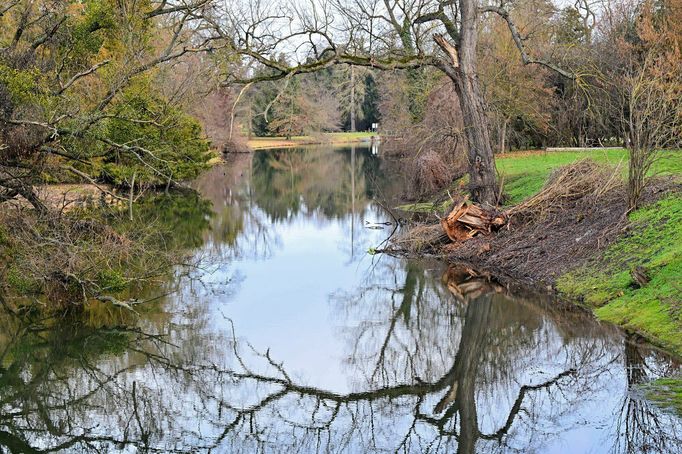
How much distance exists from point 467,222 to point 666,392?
942 cm

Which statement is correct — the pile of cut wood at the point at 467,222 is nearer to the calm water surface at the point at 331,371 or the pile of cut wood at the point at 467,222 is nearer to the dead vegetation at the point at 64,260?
the calm water surface at the point at 331,371

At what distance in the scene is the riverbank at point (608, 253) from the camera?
37.6ft

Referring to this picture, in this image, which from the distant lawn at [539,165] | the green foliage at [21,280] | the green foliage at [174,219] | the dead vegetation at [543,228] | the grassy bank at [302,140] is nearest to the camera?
the green foliage at [21,280]

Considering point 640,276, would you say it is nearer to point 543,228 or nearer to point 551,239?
point 551,239

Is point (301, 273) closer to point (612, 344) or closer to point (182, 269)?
point (182, 269)

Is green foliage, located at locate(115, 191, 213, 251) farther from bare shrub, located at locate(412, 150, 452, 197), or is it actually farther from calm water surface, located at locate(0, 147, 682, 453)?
bare shrub, located at locate(412, 150, 452, 197)

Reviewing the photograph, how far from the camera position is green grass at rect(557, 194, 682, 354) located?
36.0 feet

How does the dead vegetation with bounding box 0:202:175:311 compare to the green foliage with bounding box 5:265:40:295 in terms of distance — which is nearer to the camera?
the dead vegetation with bounding box 0:202:175:311

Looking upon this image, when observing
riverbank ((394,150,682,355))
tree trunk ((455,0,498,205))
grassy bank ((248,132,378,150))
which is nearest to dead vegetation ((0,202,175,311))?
riverbank ((394,150,682,355))

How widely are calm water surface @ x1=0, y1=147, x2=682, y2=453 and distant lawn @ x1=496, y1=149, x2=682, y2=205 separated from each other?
5.19 meters

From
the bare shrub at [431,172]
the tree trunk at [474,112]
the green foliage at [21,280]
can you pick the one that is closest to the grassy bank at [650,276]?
the tree trunk at [474,112]

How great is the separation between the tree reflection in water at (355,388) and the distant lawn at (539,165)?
672 cm

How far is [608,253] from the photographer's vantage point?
14000 mm

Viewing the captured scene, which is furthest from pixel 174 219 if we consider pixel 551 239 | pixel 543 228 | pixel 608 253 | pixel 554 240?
pixel 608 253
